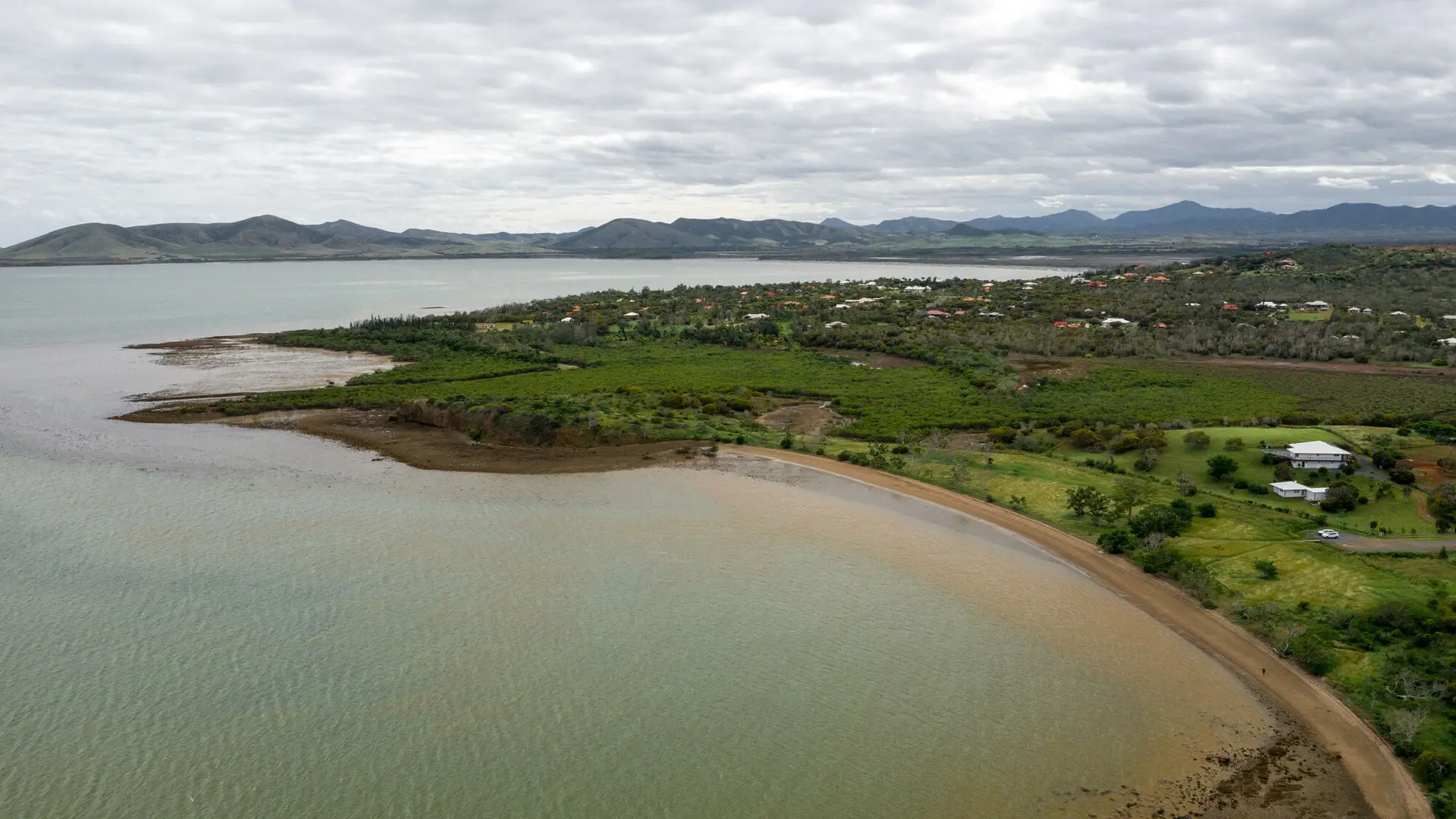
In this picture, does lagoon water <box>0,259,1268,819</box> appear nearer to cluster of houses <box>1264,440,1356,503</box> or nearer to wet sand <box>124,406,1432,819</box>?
wet sand <box>124,406,1432,819</box>

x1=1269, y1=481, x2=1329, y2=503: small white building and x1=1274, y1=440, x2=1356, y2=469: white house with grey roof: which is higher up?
x1=1274, y1=440, x2=1356, y2=469: white house with grey roof

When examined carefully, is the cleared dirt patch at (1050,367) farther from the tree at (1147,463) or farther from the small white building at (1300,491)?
the small white building at (1300,491)

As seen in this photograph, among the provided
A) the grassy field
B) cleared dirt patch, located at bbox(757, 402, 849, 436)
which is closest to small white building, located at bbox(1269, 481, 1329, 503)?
the grassy field

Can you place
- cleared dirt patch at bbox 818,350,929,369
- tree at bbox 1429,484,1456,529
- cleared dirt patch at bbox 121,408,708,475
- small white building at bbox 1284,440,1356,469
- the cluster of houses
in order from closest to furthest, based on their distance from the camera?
1. tree at bbox 1429,484,1456,529
2. the cluster of houses
3. small white building at bbox 1284,440,1356,469
4. cleared dirt patch at bbox 121,408,708,475
5. cleared dirt patch at bbox 818,350,929,369

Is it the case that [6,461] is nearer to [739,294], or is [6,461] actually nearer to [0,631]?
[0,631]

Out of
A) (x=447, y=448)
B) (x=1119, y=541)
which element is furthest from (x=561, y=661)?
(x=447, y=448)
